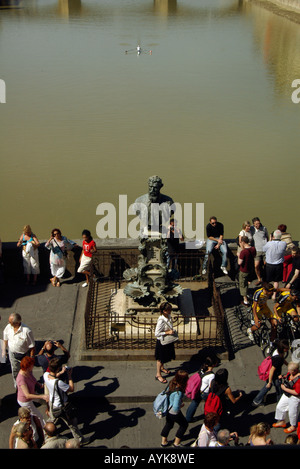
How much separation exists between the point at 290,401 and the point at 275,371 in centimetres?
47

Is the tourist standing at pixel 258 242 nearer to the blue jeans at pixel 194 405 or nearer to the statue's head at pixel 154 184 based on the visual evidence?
the statue's head at pixel 154 184

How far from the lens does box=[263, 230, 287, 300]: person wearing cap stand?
30.6 feet

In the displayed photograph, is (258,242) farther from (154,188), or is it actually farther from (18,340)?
(18,340)

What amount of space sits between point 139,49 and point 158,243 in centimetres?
2933

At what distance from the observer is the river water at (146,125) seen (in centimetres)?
1545

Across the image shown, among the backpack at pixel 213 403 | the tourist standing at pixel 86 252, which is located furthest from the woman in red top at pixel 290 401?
the tourist standing at pixel 86 252

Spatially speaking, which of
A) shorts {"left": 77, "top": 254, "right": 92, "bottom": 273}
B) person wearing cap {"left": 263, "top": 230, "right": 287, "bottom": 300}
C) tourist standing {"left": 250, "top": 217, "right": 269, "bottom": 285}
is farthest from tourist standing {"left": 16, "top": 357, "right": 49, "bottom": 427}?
tourist standing {"left": 250, "top": 217, "right": 269, "bottom": 285}

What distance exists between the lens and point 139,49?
35094mm

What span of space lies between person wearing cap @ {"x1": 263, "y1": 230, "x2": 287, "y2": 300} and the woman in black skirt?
293 centimetres

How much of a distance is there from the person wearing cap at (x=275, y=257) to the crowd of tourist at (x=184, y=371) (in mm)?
18

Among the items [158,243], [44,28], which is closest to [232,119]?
[158,243]

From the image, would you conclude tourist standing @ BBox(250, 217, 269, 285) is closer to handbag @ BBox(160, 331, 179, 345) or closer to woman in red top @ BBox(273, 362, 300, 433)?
handbag @ BBox(160, 331, 179, 345)

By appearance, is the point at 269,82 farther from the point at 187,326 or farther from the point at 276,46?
the point at 187,326

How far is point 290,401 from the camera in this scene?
6691mm
